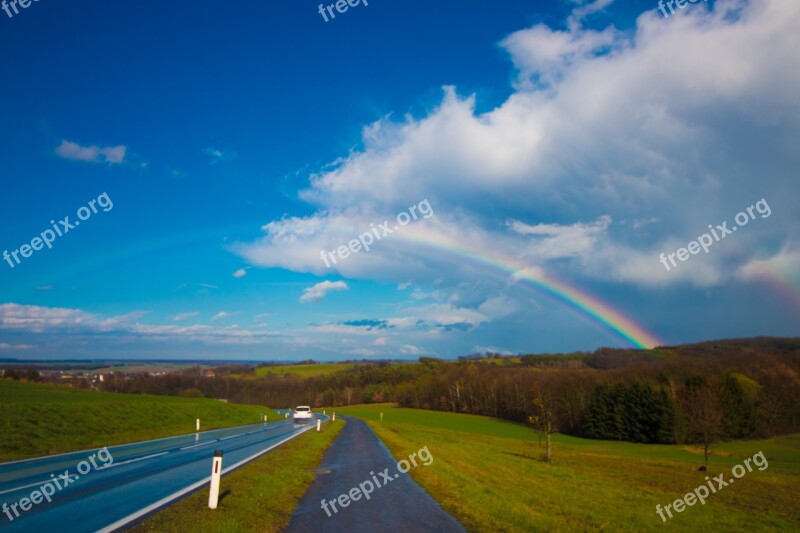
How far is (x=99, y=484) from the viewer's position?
12406mm

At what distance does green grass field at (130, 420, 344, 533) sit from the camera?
854 cm

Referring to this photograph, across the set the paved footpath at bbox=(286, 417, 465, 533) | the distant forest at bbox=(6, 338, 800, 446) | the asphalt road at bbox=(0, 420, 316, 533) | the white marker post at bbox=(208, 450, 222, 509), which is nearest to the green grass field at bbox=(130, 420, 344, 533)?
the white marker post at bbox=(208, 450, 222, 509)

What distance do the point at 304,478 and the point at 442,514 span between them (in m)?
5.67

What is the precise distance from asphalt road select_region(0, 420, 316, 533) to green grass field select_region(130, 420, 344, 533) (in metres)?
0.61

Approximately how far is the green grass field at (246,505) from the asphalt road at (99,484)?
0.61 meters

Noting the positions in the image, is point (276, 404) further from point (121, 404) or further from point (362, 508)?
point (362, 508)

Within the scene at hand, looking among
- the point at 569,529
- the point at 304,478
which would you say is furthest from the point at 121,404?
the point at 569,529

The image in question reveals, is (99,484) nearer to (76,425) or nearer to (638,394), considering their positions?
(76,425)

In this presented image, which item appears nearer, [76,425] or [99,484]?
[99,484]

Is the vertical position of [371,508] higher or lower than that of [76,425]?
higher

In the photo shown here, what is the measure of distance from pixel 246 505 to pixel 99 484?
15.6ft

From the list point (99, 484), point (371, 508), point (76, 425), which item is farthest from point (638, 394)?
point (99, 484)

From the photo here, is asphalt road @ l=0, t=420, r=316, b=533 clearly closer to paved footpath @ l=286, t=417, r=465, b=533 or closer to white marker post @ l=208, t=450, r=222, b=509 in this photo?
white marker post @ l=208, t=450, r=222, b=509

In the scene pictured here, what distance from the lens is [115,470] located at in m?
15.0
